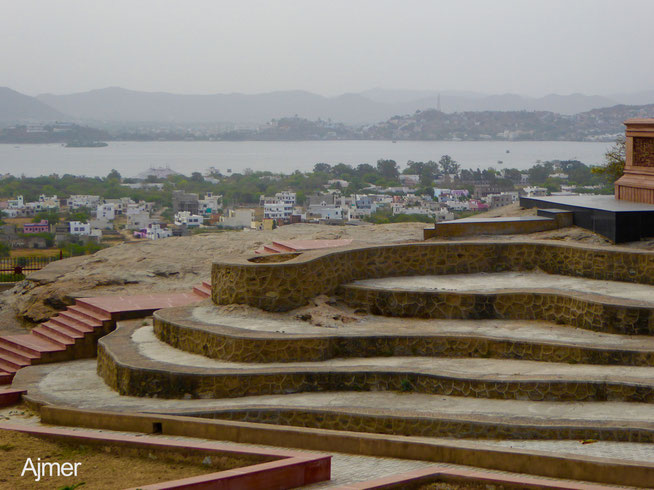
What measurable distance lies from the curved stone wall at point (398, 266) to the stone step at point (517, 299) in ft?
0.71

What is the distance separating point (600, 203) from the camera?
54.2 feet

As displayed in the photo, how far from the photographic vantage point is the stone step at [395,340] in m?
10.5

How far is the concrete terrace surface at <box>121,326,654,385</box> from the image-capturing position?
9.73 meters

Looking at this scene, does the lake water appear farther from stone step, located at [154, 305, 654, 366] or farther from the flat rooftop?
stone step, located at [154, 305, 654, 366]

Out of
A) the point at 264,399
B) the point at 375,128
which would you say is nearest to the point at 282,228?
the point at 264,399

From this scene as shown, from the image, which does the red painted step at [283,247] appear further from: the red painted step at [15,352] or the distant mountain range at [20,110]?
the distant mountain range at [20,110]

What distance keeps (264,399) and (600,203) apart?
926cm

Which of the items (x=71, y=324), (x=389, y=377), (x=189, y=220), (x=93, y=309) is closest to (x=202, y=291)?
(x=93, y=309)

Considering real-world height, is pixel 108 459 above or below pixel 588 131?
below

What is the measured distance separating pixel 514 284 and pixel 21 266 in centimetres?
1500

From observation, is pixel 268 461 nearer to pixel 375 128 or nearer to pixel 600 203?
pixel 600 203

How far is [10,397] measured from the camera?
11531 millimetres

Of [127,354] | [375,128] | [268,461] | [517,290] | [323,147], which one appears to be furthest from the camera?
[323,147]

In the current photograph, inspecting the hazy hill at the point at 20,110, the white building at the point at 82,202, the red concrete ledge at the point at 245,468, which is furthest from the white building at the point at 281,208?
the hazy hill at the point at 20,110
